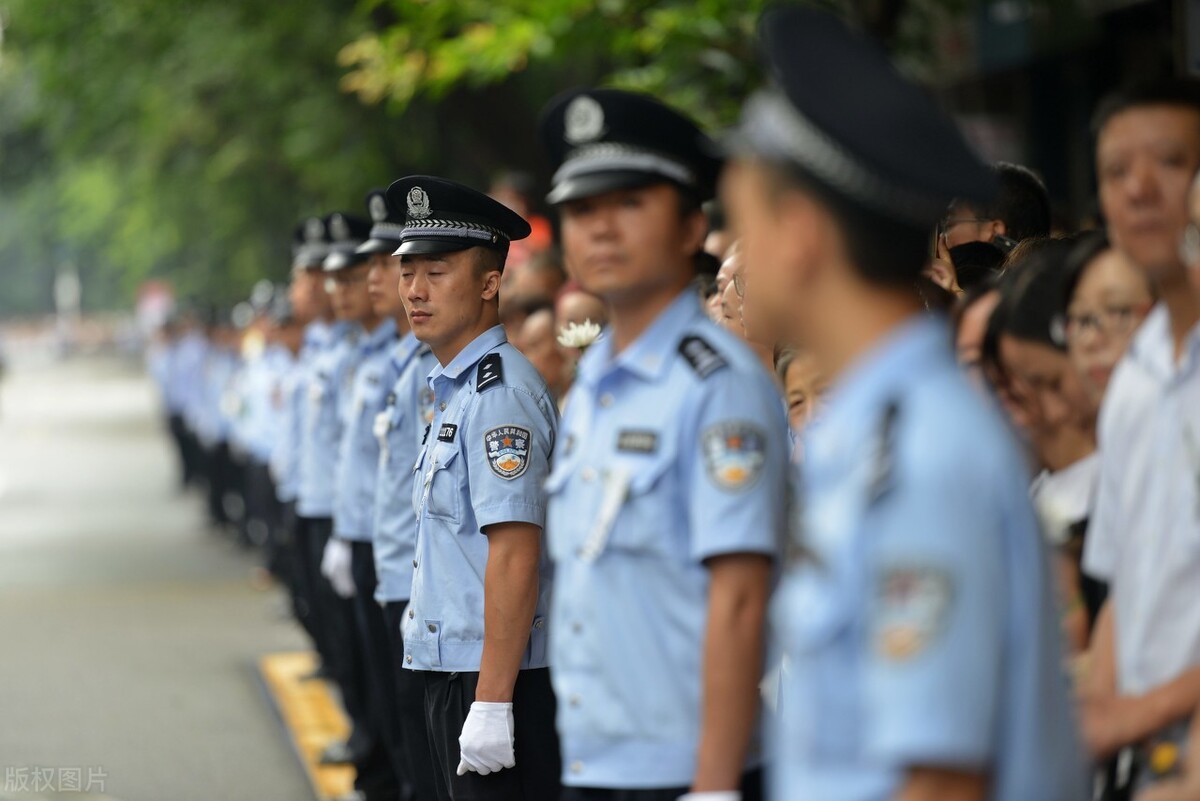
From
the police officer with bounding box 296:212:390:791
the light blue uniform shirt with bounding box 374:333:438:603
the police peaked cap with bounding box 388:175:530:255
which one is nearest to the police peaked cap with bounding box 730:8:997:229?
the police peaked cap with bounding box 388:175:530:255

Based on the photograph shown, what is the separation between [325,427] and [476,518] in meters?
4.04

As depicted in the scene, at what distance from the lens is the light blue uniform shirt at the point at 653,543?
10.5 ft

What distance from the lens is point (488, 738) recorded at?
4.62m

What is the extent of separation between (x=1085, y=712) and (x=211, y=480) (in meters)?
16.6

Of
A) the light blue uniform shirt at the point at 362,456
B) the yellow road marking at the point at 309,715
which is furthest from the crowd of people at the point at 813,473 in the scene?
the yellow road marking at the point at 309,715

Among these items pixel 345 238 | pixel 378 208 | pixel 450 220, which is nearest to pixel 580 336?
pixel 378 208

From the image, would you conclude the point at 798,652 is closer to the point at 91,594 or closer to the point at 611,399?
the point at 611,399

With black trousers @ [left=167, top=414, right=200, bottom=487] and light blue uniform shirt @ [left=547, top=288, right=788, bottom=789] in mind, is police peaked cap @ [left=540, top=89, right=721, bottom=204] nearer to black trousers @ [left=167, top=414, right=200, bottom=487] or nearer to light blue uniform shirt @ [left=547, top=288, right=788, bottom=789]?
light blue uniform shirt @ [left=547, top=288, right=788, bottom=789]

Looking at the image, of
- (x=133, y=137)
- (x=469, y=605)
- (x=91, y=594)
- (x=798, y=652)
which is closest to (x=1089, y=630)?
(x=798, y=652)

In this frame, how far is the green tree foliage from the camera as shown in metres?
10.2

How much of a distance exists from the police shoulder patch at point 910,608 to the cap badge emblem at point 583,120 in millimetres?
1584

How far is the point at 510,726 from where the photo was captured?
15.3 feet

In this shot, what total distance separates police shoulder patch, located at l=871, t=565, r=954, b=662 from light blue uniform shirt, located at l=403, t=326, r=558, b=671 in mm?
2623

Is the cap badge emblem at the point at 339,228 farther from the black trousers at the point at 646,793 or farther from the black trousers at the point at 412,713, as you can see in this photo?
the black trousers at the point at 646,793
